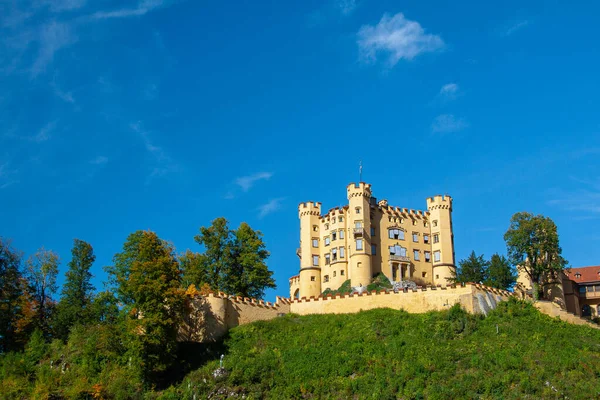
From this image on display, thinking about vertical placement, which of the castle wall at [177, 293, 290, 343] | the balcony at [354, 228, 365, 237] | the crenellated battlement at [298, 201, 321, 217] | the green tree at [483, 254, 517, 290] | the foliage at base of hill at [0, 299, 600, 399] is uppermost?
the crenellated battlement at [298, 201, 321, 217]

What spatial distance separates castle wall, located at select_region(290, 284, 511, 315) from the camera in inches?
2509

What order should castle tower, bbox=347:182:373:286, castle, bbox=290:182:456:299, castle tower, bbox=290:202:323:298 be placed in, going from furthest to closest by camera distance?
castle tower, bbox=290:202:323:298, castle, bbox=290:182:456:299, castle tower, bbox=347:182:373:286

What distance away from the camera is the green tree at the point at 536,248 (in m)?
75.0

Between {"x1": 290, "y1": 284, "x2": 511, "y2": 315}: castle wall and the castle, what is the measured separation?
13.1m

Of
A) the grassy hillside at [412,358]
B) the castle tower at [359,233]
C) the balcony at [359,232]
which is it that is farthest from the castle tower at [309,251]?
the grassy hillside at [412,358]

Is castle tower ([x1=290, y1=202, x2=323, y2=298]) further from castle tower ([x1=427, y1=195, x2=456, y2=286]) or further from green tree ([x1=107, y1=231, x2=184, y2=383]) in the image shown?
green tree ([x1=107, y1=231, x2=184, y2=383])

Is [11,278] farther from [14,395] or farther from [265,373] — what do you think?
[265,373]

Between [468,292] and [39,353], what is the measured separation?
33262 millimetres

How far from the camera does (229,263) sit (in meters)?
76.5

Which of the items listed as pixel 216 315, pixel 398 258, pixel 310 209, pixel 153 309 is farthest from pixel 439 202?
pixel 153 309

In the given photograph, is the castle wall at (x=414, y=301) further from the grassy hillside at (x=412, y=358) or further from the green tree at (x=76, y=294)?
the green tree at (x=76, y=294)

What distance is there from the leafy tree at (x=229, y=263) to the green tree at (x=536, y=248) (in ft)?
74.7

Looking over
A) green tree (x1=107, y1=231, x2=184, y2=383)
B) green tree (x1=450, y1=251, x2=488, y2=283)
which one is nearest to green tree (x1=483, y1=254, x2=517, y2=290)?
green tree (x1=450, y1=251, x2=488, y2=283)

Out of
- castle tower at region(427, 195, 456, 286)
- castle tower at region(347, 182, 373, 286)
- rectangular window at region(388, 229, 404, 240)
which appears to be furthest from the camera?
rectangular window at region(388, 229, 404, 240)
